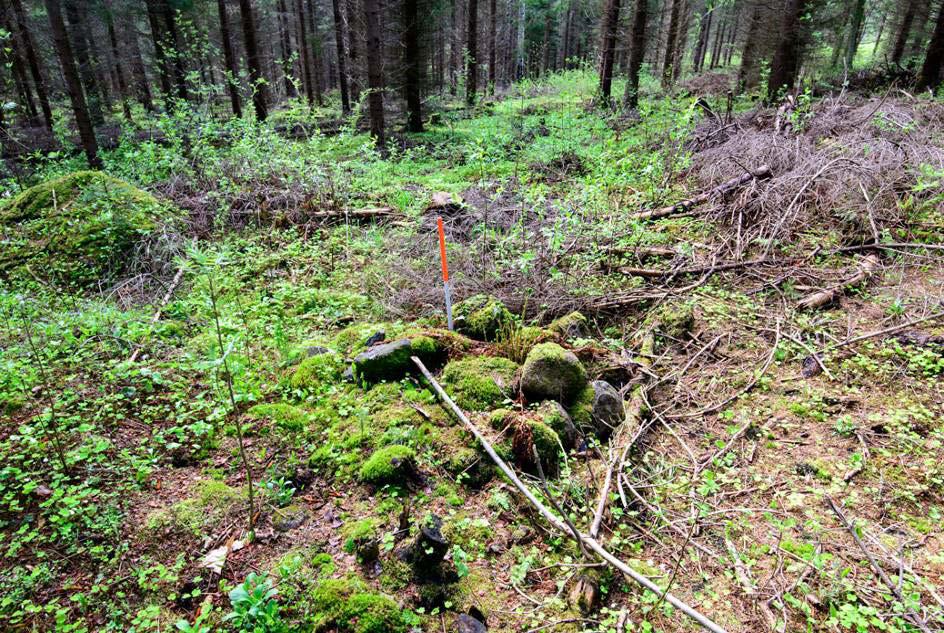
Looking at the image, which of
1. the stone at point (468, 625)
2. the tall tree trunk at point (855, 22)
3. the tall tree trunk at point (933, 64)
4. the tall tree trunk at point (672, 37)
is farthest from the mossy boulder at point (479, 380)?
the tall tree trunk at point (855, 22)

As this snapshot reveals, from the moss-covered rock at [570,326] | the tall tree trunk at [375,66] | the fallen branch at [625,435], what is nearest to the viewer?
the fallen branch at [625,435]

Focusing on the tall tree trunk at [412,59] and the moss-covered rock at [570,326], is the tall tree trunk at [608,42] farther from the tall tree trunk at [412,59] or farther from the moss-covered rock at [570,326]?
the moss-covered rock at [570,326]

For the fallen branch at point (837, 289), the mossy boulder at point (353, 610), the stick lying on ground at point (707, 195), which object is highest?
the stick lying on ground at point (707, 195)

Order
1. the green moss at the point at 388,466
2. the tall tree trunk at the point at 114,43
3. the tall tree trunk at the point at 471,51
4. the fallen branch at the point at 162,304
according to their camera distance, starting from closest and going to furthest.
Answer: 1. the green moss at the point at 388,466
2. the fallen branch at the point at 162,304
3. the tall tree trunk at the point at 471,51
4. the tall tree trunk at the point at 114,43

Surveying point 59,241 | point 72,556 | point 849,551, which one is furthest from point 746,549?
point 59,241

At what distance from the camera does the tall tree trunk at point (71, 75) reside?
36.1 feet

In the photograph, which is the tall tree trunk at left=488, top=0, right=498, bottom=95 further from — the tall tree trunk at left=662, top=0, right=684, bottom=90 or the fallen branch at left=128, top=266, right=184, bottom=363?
the fallen branch at left=128, top=266, right=184, bottom=363

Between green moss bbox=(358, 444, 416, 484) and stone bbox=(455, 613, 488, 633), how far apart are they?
95cm

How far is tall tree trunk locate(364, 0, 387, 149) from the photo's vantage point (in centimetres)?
1219

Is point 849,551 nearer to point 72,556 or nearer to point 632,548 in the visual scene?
point 632,548

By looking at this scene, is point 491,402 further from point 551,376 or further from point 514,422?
point 551,376

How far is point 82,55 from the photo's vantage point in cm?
2062

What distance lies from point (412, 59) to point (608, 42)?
6416mm

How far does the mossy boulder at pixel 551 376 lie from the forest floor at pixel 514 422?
7.5 inches
